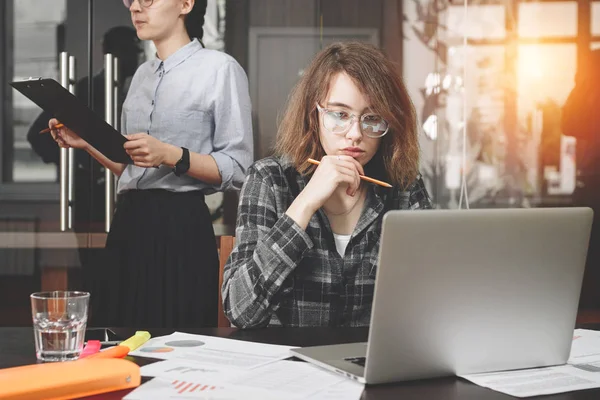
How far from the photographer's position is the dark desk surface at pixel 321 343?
994mm

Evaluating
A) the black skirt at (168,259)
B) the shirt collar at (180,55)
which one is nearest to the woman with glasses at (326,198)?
the black skirt at (168,259)

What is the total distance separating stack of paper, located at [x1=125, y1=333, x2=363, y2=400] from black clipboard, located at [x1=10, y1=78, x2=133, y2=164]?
95 cm

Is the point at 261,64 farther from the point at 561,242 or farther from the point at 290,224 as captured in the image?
the point at 561,242

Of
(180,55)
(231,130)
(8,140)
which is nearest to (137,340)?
(231,130)

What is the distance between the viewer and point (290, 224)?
5.06 ft

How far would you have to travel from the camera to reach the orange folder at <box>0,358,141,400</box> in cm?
92

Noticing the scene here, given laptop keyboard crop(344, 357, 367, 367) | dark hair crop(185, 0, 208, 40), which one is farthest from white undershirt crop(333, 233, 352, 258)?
dark hair crop(185, 0, 208, 40)

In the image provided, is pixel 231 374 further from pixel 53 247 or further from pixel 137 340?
pixel 53 247

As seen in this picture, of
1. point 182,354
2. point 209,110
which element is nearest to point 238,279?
point 182,354

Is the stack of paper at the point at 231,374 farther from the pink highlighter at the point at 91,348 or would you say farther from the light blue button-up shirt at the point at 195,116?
the light blue button-up shirt at the point at 195,116

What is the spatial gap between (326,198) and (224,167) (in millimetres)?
867

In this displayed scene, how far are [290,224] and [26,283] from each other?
1908 mm

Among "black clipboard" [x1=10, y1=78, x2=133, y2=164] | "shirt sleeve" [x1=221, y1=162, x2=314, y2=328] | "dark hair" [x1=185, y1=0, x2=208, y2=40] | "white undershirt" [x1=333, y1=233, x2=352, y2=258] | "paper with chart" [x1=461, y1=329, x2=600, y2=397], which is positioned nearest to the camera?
"paper with chart" [x1=461, y1=329, x2=600, y2=397]

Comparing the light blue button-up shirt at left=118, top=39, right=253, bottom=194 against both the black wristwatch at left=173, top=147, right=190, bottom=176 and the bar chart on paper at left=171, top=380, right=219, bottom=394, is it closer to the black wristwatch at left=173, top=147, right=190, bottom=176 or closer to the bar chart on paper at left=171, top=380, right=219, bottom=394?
the black wristwatch at left=173, top=147, right=190, bottom=176
